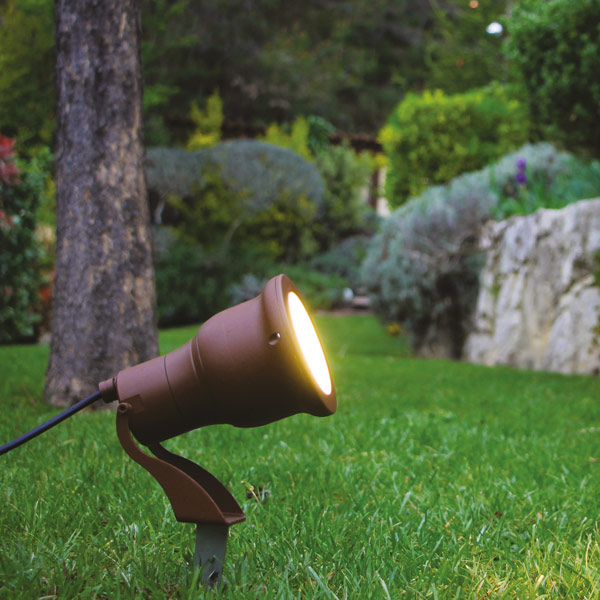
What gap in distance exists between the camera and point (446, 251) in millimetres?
7719

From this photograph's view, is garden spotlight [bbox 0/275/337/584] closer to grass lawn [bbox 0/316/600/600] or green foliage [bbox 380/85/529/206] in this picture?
grass lawn [bbox 0/316/600/600]

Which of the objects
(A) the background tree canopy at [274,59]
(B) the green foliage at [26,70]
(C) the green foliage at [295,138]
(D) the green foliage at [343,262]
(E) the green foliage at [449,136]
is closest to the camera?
(B) the green foliage at [26,70]

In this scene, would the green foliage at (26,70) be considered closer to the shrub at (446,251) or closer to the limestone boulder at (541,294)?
the shrub at (446,251)

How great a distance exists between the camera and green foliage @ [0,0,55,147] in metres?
10.4

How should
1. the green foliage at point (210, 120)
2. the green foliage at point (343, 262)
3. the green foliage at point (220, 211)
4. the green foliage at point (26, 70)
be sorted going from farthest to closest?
the green foliage at point (210, 120) → the green foliage at point (343, 262) → the green foliage at point (220, 211) → the green foliage at point (26, 70)

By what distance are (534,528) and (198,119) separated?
1530 cm

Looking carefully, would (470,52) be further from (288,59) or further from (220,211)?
(220,211)

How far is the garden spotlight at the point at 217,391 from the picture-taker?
1.19 m

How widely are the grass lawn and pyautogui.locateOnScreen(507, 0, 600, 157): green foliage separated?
10.7 ft

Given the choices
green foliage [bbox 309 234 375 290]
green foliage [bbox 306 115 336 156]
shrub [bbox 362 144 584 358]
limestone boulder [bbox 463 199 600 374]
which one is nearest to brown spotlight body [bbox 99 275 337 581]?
limestone boulder [bbox 463 199 600 374]

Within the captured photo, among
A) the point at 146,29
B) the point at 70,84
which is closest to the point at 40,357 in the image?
the point at 70,84

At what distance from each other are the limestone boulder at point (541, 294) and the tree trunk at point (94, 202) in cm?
379

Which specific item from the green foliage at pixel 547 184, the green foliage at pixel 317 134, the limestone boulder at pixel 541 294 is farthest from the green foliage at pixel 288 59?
the limestone boulder at pixel 541 294

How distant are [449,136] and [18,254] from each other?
7.84 metres
